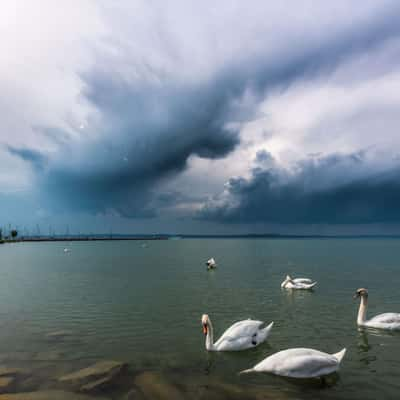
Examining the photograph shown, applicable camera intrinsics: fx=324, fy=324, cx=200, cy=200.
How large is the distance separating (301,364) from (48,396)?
7.69m

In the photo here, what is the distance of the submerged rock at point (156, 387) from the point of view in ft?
31.1

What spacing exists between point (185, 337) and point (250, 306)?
8361 mm

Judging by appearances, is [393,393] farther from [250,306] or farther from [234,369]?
[250,306]

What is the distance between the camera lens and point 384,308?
2258 cm

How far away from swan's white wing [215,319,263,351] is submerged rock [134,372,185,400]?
10.4ft

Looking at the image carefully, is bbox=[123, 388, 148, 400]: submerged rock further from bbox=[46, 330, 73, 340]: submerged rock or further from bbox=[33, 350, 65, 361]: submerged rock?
bbox=[46, 330, 73, 340]: submerged rock

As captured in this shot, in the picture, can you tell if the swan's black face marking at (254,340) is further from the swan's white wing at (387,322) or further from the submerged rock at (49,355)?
the submerged rock at (49,355)

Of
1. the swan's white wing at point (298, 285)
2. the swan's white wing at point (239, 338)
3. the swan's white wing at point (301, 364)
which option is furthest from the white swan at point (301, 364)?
the swan's white wing at point (298, 285)

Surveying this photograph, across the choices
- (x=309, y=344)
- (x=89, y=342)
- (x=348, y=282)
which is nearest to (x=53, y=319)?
(x=89, y=342)

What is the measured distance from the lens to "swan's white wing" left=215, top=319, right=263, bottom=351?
42.8ft

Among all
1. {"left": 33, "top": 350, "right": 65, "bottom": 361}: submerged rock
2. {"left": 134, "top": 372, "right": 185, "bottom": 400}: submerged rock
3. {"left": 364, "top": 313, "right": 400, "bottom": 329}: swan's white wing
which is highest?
{"left": 364, "top": 313, "right": 400, "bottom": 329}: swan's white wing

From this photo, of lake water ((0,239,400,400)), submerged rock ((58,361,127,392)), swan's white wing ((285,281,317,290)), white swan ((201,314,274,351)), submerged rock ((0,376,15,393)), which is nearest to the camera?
submerged rock ((0,376,15,393))

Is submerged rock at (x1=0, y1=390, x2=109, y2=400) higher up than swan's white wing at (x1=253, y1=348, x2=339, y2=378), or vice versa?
swan's white wing at (x1=253, y1=348, x2=339, y2=378)

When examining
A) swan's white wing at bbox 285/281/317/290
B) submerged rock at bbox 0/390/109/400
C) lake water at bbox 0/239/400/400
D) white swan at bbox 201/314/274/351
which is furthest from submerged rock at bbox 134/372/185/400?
swan's white wing at bbox 285/281/317/290
